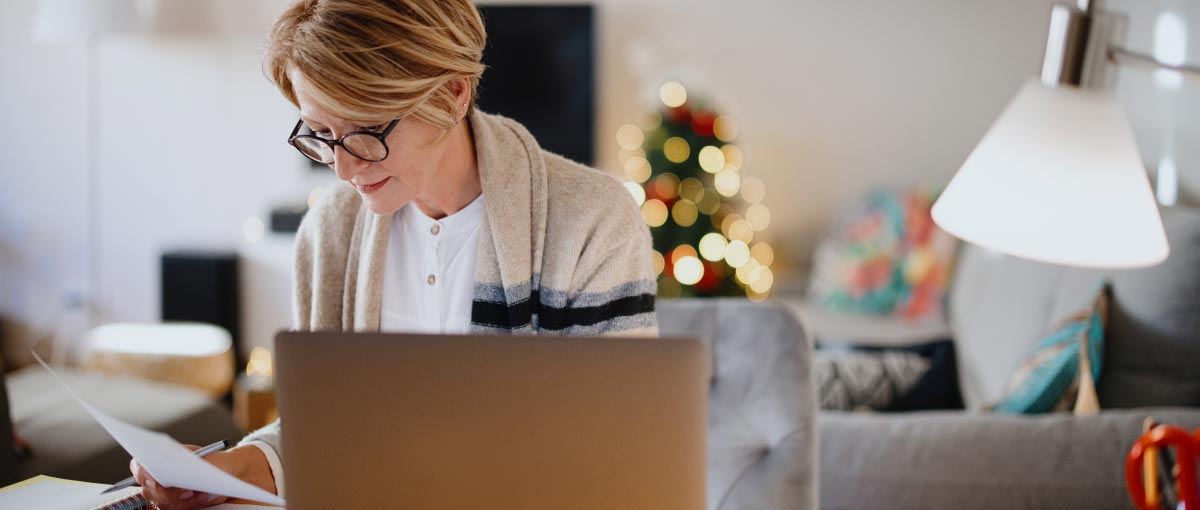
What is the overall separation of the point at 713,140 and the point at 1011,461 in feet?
8.29

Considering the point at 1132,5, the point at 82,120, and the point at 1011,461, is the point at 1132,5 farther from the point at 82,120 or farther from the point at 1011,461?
the point at 82,120

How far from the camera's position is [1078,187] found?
2.62 feet

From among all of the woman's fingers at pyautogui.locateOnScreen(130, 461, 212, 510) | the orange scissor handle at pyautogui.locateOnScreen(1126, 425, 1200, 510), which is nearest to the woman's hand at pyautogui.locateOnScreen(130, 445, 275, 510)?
the woman's fingers at pyautogui.locateOnScreen(130, 461, 212, 510)

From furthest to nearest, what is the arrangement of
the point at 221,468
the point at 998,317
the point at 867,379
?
1. the point at 998,317
2. the point at 867,379
3. the point at 221,468

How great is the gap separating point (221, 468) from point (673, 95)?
318cm

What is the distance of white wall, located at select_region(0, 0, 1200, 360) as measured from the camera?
165 inches

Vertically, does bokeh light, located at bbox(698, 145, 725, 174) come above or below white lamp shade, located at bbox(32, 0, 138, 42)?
below

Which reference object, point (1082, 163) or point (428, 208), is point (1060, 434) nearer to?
point (1082, 163)

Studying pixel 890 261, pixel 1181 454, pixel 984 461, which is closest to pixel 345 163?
pixel 1181 454

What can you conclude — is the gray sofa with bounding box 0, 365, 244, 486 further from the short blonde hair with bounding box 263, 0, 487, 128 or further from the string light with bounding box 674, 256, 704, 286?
the string light with bounding box 674, 256, 704, 286

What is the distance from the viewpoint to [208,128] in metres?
4.68

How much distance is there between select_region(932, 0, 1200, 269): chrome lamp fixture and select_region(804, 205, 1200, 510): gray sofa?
2.74 ft

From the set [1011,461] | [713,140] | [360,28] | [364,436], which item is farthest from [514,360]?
[713,140]

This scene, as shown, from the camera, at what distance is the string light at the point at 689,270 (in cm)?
387
